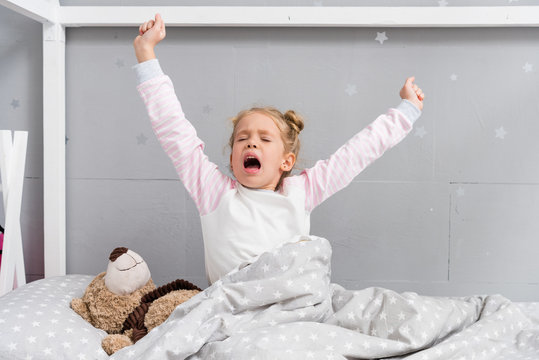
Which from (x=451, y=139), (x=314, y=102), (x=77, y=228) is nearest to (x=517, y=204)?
(x=451, y=139)

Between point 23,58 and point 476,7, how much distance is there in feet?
4.28

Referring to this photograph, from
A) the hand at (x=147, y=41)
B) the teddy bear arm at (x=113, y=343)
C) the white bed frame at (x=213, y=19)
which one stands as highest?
the white bed frame at (x=213, y=19)

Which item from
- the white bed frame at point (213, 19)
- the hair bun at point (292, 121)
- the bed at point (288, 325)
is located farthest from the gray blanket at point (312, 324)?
the white bed frame at point (213, 19)

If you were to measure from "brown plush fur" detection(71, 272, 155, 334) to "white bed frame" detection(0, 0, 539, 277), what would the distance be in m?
0.50

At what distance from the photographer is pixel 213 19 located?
5.19 feet

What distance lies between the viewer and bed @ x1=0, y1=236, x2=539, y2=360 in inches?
38.5

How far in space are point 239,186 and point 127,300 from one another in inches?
13.4

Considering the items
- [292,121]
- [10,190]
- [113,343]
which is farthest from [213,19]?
[113,343]

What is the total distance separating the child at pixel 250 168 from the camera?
1.19m

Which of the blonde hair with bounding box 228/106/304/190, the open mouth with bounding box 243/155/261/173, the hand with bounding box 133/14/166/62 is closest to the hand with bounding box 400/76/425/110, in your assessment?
the blonde hair with bounding box 228/106/304/190

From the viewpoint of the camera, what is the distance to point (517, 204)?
1661mm

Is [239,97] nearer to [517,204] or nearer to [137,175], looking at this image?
[137,175]

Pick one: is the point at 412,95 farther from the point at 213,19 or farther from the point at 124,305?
the point at 124,305

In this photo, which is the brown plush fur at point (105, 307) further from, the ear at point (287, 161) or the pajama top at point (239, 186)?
the ear at point (287, 161)
